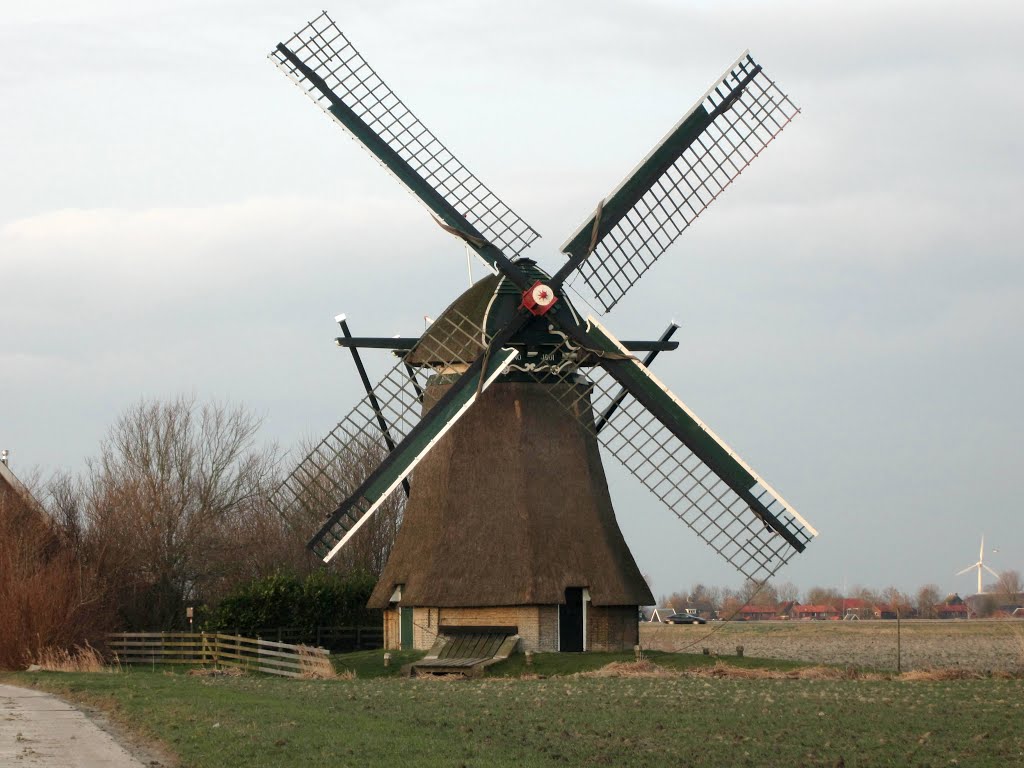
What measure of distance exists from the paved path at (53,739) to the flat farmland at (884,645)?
13760 millimetres

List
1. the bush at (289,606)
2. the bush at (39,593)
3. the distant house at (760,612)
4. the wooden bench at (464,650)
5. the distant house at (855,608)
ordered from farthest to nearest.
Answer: the distant house at (760,612) → the distant house at (855,608) → the bush at (289,606) → the bush at (39,593) → the wooden bench at (464,650)

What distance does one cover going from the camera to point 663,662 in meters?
24.9

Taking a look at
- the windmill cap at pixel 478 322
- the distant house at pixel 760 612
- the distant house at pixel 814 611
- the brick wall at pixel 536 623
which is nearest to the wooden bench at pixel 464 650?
the brick wall at pixel 536 623

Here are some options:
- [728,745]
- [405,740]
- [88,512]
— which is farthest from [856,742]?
[88,512]

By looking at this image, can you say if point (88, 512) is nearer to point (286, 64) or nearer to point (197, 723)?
point (286, 64)

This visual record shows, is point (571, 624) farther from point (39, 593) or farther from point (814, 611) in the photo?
point (814, 611)

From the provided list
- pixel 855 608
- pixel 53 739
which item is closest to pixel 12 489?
pixel 53 739

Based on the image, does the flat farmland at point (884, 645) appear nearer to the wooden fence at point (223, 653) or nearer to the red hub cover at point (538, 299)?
the wooden fence at point (223, 653)

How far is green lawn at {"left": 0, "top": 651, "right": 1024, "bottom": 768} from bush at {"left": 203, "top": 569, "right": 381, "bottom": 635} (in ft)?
32.0

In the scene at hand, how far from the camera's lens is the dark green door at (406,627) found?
26.0 meters

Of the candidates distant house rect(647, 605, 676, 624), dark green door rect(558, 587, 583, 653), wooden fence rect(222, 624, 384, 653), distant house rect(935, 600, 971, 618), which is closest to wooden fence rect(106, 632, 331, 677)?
wooden fence rect(222, 624, 384, 653)

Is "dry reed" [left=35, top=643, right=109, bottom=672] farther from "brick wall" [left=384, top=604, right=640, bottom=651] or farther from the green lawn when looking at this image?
"brick wall" [left=384, top=604, right=640, bottom=651]

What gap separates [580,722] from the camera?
50.4 ft

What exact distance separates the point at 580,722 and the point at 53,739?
5.64 m
